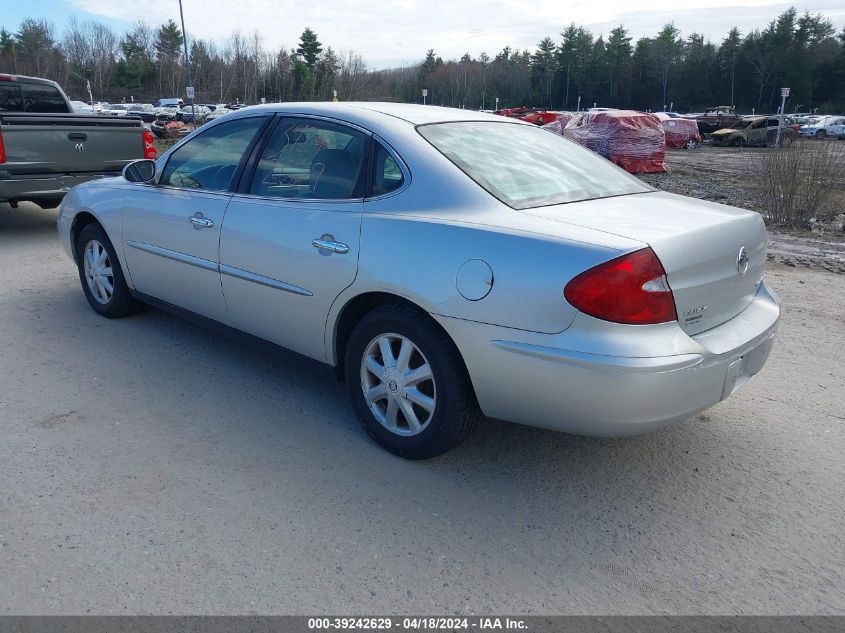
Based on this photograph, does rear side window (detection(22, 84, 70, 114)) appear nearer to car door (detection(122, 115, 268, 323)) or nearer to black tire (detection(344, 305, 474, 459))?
car door (detection(122, 115, 268, 323))

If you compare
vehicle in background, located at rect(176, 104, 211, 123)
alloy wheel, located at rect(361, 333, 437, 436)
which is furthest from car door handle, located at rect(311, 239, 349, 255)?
vehicle in background, located at rect(176, 104, 211, 123)

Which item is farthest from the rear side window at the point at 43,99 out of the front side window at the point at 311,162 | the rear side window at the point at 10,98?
the front side window at the point at 311,162

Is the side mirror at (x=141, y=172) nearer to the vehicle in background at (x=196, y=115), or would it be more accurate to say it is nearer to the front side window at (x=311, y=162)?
the front side window at (x=311, y=162)

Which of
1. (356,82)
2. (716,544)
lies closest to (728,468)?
(716,544)

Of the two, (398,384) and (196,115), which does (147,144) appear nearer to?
(398,384)

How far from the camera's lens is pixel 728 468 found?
319cm

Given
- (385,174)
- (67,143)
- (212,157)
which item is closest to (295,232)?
(385,174)

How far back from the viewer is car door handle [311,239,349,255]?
10.5 ft

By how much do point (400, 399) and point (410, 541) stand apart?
0.71 m

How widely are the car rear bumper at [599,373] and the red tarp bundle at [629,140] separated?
18.5m

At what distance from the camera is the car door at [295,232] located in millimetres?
3291

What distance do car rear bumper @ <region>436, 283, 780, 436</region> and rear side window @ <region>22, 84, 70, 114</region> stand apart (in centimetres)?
977

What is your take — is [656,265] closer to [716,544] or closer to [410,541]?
[716,544]

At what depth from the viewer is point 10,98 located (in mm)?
9758
